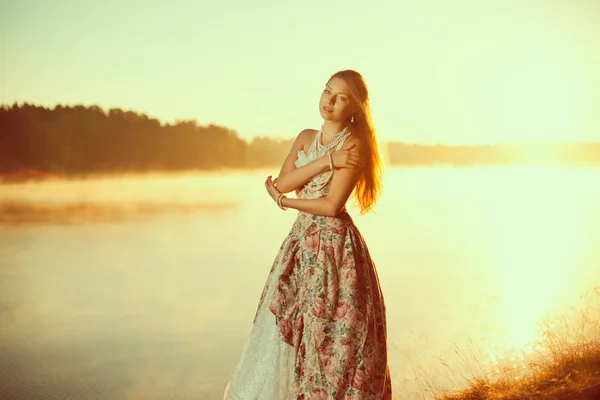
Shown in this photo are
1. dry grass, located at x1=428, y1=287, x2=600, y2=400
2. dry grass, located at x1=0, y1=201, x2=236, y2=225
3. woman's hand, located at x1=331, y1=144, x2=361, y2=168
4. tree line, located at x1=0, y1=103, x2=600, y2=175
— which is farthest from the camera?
dry grass, located at x1=0, y1=201, x2=236, y2=225

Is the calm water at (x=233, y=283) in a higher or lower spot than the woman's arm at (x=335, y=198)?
lower

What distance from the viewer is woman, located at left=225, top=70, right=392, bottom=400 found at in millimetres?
2578

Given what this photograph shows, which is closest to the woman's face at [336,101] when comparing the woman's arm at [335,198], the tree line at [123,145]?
the woman's arm at [335,198]

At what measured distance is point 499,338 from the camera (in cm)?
600

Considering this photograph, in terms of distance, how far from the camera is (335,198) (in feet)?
8.44

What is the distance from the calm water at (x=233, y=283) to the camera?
21.8ft

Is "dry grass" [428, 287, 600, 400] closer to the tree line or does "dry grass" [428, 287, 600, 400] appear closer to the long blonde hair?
the long blonde hair

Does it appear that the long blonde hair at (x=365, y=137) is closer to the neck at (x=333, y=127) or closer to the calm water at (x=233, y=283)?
the neck at (x=333, y=127)

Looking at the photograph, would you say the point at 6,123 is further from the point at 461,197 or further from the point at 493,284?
the point at 461,197

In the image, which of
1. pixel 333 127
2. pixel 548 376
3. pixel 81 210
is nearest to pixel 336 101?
pixel 333 127

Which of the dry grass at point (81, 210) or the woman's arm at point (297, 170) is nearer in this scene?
the woman's arm at point (297, 170)

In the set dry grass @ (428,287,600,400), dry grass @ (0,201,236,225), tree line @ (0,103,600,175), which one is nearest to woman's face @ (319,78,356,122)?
dry grass @ (428,287,600,400)

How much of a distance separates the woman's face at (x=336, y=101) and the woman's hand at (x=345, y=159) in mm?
152

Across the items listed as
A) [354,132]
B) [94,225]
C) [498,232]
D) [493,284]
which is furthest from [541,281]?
[94,225]
